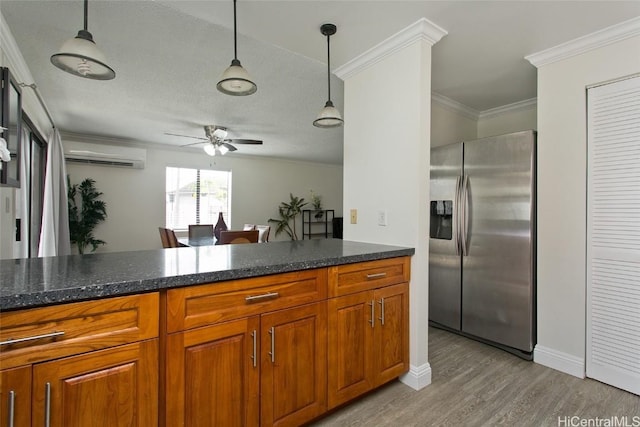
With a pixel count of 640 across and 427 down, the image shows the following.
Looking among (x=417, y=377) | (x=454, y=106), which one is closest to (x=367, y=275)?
(x=417, y=377)

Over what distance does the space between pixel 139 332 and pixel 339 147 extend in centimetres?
519

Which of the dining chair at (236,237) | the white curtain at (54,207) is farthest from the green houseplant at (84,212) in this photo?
the dining chair at (236,237)

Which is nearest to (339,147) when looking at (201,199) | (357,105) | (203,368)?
(201,199)

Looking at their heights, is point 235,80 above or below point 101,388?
above

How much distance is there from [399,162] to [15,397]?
2.11m

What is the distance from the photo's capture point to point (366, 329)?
71.9 inches

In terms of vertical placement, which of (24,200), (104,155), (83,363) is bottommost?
(83,363)

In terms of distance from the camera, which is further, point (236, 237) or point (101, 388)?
point (236, 237)

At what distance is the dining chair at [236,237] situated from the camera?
4.15 metres

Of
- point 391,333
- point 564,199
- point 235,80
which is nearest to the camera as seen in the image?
point 235,80

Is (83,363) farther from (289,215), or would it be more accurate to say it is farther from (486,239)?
(289,215)

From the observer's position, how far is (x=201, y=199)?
6320mm

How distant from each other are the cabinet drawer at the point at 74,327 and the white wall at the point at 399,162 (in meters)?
1.57

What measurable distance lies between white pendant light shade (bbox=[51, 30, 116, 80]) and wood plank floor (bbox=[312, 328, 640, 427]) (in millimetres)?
2053
